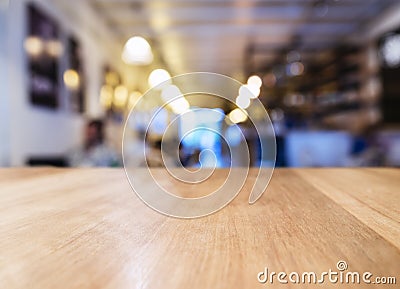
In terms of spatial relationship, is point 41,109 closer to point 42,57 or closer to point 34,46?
point 42,57

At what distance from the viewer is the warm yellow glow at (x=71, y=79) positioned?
4.42 meters

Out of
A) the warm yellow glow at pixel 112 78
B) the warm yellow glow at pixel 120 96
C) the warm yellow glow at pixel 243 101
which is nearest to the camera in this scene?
the warm yellow glow at pixel 243 101

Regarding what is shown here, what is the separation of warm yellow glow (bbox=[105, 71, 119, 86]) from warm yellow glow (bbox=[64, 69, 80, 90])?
60.5 inches

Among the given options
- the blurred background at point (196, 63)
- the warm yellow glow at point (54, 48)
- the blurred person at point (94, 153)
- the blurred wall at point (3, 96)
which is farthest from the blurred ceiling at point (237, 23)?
the blurred wall at point (3, 96)

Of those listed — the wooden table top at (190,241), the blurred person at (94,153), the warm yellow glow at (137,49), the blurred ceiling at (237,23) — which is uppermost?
the blurred ceiling at (237,23)

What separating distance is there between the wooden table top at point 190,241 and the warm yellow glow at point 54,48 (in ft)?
11.9

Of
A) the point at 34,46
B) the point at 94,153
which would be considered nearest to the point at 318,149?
the point at 94,153

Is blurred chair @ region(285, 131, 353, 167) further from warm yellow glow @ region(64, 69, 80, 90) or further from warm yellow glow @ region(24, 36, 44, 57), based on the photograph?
warm yellow glow @ region(24, 36, 44, 57)

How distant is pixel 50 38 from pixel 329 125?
5.55 meters

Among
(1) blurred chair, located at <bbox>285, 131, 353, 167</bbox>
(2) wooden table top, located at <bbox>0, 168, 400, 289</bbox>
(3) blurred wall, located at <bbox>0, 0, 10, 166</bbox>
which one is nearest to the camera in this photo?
(2) wooden table top, located at <bbox>0, 168, 400, 289</bbox>

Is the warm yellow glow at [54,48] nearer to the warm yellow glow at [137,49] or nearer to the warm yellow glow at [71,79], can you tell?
the warm yellow glow at [71,79]

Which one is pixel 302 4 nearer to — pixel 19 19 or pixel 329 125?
pixel 329 125

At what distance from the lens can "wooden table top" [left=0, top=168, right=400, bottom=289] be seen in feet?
0.82

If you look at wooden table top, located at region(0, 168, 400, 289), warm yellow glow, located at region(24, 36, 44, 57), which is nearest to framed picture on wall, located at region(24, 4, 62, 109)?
Result: warm yellow glow, located at region(24, 36, 44, 57)
